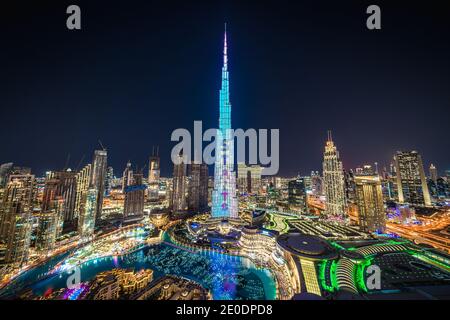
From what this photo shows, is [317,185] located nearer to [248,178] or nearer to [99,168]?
[248,178]

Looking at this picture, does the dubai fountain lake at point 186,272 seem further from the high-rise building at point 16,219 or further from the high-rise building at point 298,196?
the high-rise building at point 298,196

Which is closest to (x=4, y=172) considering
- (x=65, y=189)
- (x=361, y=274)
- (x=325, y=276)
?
(x=65, y=189)

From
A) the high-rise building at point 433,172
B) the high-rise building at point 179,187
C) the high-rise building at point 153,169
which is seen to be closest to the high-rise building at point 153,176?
the high-rise building at point 153,169

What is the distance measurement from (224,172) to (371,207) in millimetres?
17746

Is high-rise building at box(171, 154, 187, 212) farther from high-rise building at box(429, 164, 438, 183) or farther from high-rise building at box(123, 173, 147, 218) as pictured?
high-rise building at box(429, 164, 438, 183)

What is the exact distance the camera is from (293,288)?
437 inches

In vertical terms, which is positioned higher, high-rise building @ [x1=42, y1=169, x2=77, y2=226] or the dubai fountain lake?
high-rise building @ [x1=42, y1=169, x2=77, y2=226]

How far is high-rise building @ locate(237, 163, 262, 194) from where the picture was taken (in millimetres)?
53312

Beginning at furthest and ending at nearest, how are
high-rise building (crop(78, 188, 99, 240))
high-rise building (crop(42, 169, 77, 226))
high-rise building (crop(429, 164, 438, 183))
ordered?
high-rise building (crop(429, 164, 438, 183)) < high-rise building (crop(42, 169, 77, 226)) < high-rise building (crop(78, 188, 99, 240))

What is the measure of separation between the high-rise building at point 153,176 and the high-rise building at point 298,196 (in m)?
32.1

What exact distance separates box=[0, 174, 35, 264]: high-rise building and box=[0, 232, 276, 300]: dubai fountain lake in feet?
6.82

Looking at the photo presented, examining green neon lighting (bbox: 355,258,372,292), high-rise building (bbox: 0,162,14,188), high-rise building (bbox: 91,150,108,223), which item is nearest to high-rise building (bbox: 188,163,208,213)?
high-rise building (bbox: 91,150,108,223)

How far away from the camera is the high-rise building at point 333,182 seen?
25156 mm
